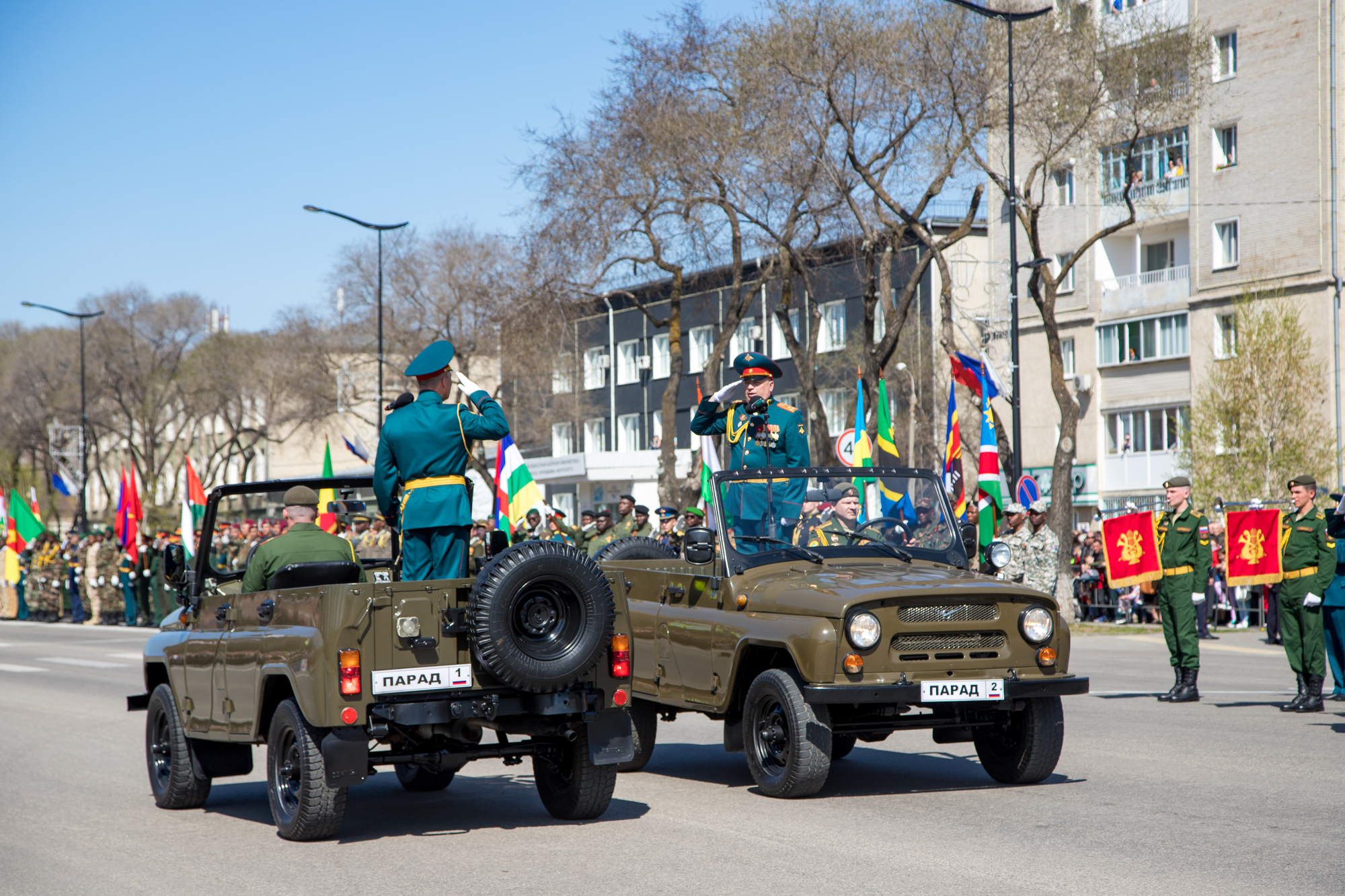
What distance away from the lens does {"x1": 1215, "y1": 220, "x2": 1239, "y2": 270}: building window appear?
4719cm

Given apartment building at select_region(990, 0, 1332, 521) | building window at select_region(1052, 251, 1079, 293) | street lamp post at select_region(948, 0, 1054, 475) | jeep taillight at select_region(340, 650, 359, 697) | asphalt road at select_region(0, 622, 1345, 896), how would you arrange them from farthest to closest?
building window at select_region(1052, 251, 1079, 293) < apartment building at select_region(990, 0, 1332, 521) < street lamp post at select_region(948, 0, 1054, 475) < jeep taillight at select_region(340, 650, 359, 697) < asphalt road at select_region(0, 622, 1345, 896)

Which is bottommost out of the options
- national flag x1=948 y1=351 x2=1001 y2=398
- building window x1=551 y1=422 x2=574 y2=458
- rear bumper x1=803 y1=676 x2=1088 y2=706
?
rear bumper x1=803 y1=676 x2=1088 y2=706

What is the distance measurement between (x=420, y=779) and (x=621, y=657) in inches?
95.5

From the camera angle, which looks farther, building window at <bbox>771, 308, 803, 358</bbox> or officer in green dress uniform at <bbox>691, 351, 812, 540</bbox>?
building window at <bbox>771, 308, 803, 358</bbox>

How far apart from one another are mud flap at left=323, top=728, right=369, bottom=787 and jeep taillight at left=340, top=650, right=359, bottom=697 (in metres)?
0.22

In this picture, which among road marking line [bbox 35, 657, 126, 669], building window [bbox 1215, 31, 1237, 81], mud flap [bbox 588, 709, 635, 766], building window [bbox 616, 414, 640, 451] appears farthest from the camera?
building window [bbox 616, 414, 640, 451]

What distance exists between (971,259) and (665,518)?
34.3 m

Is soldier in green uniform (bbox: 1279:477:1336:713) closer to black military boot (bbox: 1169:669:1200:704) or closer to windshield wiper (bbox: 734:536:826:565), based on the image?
black military boot (bbox: 1169:669:1200:704)

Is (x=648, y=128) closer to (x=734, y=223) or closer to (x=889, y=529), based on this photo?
(x=734, y=223)

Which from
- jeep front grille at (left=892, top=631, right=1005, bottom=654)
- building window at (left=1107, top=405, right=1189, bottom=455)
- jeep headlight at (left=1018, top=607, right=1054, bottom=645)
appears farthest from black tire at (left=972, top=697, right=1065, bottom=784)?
building window at (left=1107, top=405, right=1189, bottom=455)

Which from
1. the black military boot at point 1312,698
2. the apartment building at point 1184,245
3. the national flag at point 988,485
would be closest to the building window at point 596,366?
the apartment building at point 1184,245

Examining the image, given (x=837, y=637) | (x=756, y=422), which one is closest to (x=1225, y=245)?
(x=756, y=422)

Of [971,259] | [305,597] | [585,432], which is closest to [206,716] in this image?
[305,597]

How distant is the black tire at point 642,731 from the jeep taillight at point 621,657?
8.05 feet
